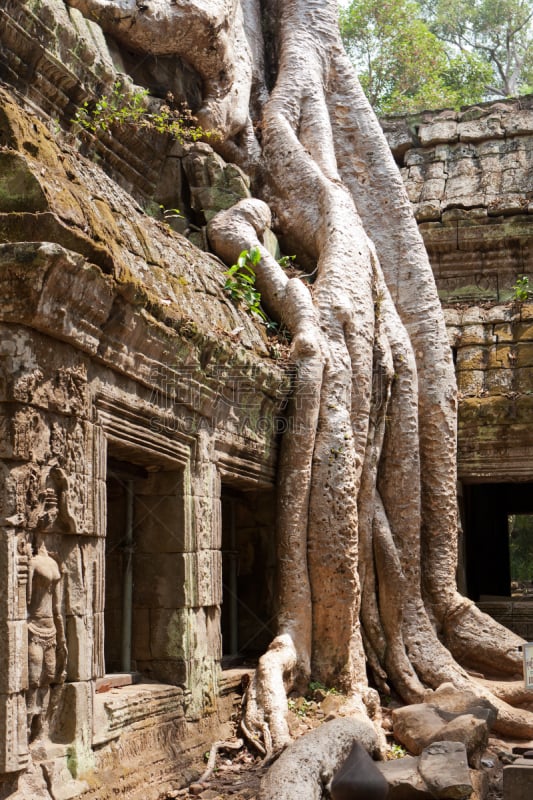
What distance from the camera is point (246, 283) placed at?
6.88 metres

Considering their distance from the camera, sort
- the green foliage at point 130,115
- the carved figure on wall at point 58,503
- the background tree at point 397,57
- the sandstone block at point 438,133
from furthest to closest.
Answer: the background tree at point 397,57 → the sandstone block at point 438,133 → the green foliage at point 130,115 → the carved figure on wall at point 58,503

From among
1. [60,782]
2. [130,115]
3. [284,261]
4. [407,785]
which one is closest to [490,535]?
[284,261]

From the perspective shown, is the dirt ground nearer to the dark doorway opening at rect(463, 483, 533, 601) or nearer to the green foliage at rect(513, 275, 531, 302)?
the green foliage at rect(513, 275, 531, 302)

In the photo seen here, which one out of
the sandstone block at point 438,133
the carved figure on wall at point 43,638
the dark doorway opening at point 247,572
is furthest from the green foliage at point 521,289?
the carved figure on wall at point 43,638

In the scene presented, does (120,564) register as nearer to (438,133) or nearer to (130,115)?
(130,115)

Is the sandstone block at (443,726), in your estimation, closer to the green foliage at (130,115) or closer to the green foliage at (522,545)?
the green foliage at (130,115)

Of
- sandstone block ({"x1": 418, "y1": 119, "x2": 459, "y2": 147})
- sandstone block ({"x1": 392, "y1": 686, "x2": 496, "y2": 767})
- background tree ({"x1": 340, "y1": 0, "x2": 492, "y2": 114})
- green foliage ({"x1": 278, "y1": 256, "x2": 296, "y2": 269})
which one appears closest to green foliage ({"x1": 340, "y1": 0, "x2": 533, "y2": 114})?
background tree ({"x1": 340, "y1": 0, "x2": 492, "y2": 114})

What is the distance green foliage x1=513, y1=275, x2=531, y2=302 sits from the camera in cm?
955

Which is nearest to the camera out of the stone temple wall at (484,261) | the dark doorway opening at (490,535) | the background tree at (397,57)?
the stone temple wall at (484,261)

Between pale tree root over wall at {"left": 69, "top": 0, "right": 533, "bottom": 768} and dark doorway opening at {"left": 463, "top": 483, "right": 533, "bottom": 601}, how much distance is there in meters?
4.20

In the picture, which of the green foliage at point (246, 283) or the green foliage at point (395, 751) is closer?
the green foliage at point (395, 751)

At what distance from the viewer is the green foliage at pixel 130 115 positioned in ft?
20.6

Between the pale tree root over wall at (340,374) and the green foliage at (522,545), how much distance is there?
13838 millimetres

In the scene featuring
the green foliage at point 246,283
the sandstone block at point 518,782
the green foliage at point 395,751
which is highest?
the green foliage at point 246,283
